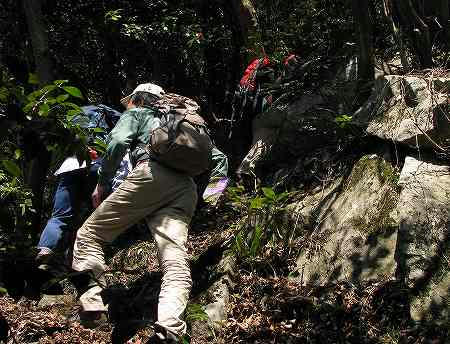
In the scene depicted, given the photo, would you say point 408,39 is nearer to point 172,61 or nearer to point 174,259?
point 174,259

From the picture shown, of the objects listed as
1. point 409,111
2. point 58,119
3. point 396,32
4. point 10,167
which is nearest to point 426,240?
point 409,111

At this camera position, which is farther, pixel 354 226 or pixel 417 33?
pixel 417 33

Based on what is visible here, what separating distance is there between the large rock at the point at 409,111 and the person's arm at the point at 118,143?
2.19m

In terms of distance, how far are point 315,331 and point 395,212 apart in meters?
1.20

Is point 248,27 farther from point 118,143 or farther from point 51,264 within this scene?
point 51,264

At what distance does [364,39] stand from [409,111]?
117 cm

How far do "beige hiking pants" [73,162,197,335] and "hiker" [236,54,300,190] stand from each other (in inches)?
77.8

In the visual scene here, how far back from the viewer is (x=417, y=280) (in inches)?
157

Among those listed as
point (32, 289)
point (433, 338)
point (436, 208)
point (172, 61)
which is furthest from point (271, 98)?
point (32, 289)

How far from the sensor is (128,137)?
15.6ft

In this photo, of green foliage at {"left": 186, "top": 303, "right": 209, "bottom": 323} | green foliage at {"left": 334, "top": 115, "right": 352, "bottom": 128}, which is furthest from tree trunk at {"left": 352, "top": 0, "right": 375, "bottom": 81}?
green foliage at {"left": 186, "top": 303, "right": 209, "bottom": 323}

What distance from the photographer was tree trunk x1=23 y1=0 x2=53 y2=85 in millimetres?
7172

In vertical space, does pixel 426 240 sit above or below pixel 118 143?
below

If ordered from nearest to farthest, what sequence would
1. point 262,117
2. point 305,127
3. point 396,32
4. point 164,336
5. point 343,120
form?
point 164,336, point 343,120, point 396,32, point 305,127, point 262,117
